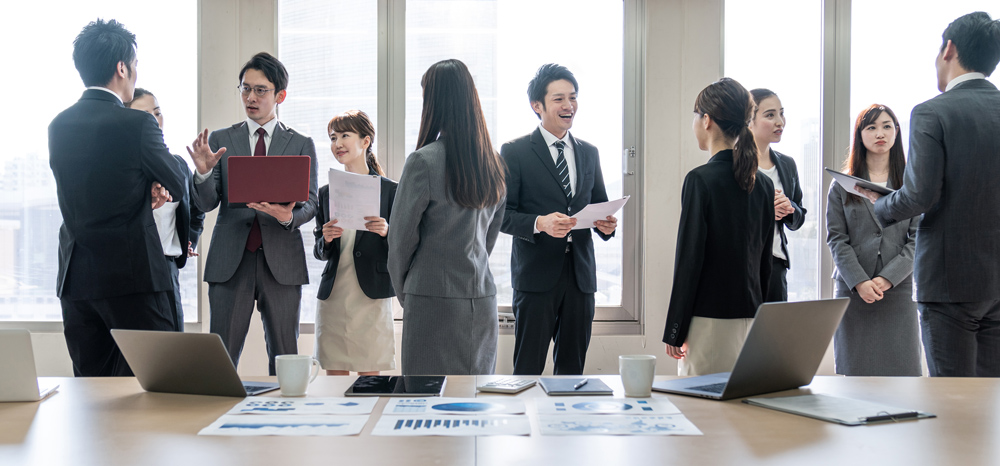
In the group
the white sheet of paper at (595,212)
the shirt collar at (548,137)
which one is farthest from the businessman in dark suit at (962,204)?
the shirt collar at (548,137)

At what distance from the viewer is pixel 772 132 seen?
328 centimetres

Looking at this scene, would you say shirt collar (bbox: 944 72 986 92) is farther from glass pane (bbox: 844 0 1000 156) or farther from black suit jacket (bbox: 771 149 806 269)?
glass pane (bbox: 844 0 1000 156)

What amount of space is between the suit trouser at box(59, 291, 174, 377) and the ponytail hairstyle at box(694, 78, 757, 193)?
6.64ft

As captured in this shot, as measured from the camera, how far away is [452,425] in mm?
1159

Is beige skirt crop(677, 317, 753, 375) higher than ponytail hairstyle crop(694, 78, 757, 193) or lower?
lower

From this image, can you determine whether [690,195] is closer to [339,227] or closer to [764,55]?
[339,227]

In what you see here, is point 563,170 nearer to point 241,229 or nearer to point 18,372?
point 241,229

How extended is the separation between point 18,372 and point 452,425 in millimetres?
865

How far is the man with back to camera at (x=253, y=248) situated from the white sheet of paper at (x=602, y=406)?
69.4 inches

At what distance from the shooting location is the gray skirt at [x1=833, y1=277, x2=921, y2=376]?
3.11 metres

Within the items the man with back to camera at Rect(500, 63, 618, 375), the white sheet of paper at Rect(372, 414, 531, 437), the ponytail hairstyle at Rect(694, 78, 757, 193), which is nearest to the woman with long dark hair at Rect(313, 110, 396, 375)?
the man with back to camera at Rect(500, 63, 618, 375)

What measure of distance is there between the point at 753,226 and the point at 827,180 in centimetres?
213

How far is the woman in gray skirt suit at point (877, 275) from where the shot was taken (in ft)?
10.2

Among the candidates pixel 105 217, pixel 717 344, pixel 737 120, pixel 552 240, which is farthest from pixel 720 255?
pixel 105 217
